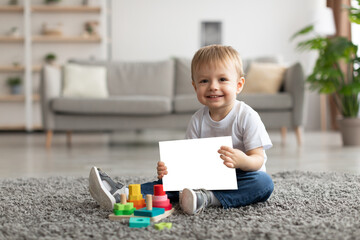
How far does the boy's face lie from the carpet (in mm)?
301

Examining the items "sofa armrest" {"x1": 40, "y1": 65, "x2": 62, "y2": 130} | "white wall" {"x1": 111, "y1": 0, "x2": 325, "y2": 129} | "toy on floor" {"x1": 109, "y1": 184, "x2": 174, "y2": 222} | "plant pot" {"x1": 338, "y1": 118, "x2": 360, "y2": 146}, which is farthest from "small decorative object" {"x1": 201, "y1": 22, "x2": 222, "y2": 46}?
"toy on floor" {"x1": 109, "y1": 184, "x2": 174, "y2": 222}

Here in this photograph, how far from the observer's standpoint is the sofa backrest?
12.4 feet

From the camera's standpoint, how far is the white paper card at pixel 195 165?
1152 millimetres

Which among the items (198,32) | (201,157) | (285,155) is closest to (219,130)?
(201,157)

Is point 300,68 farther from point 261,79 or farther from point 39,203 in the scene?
point 39,203

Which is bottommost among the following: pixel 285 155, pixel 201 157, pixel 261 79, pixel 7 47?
pixel 285 155

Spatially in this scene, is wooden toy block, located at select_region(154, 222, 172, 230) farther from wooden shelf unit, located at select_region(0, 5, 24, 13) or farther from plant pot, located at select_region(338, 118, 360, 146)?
wooden shelf unit, located at select_region(0, 5, 24, 13)

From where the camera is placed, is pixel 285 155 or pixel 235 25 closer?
pixel 285 155

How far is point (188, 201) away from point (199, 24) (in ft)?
15.2

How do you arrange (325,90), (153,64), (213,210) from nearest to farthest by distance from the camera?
(213,210) → (325,90) → (153,64)

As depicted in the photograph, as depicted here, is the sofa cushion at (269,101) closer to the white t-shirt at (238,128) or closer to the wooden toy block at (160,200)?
the white t-shirt at (238,128)

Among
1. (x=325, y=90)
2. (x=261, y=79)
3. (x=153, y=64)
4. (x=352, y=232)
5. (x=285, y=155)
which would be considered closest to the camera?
(x=352, y=232)

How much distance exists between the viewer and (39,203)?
48.6 inches

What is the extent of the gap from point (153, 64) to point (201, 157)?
2785 mm
